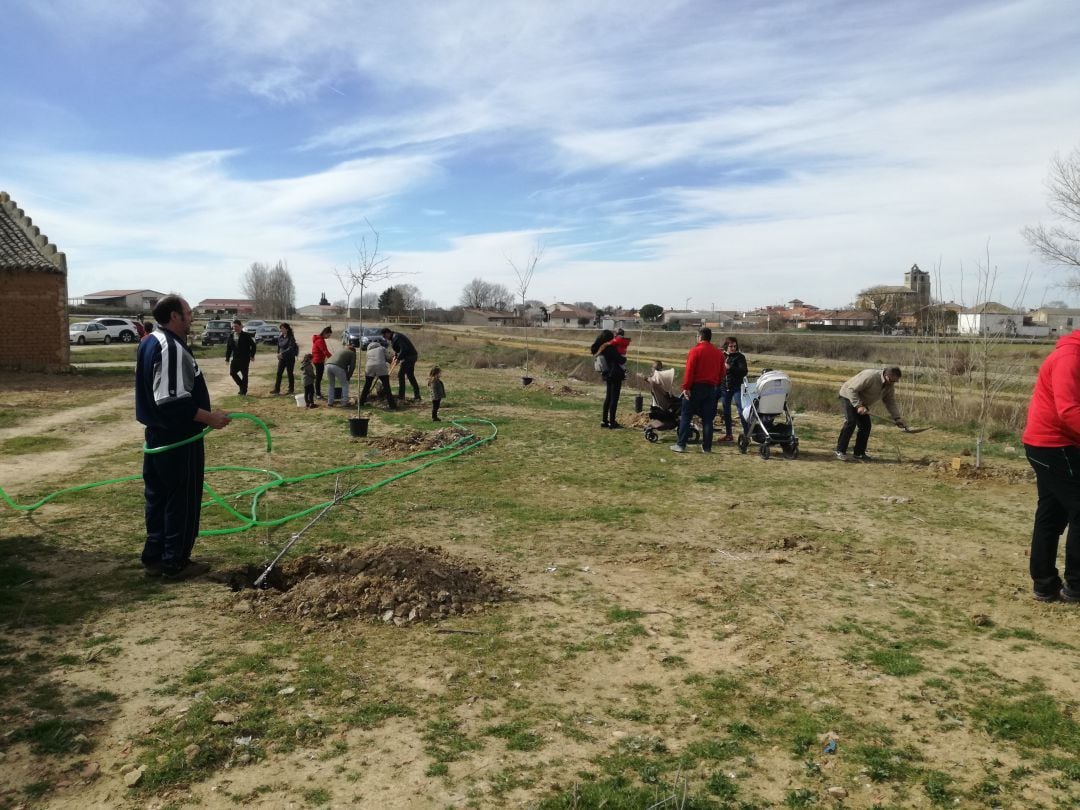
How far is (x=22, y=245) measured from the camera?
898 inches

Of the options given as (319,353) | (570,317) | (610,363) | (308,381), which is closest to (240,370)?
(319,353)

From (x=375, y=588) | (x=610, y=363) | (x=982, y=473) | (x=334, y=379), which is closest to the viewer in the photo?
(x=375, y=588)

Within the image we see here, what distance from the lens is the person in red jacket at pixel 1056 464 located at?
5293mm

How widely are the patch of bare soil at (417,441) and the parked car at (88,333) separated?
3609 centimetres

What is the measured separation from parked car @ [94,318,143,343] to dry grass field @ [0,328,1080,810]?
36401 millimetres

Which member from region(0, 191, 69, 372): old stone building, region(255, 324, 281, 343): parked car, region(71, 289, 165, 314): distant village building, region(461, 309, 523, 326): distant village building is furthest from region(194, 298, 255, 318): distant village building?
region(0, 191, 69, 372): old stone building

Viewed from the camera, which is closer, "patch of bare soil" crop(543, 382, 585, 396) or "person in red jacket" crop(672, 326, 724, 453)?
"person in red jacket" crop(672, 326, 724, 453)

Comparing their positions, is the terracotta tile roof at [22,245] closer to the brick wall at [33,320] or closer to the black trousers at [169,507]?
the brick wall at [33,320]

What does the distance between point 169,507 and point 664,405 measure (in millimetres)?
8878

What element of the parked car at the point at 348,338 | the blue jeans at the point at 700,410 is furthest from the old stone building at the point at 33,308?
the blue jeans at the point at 700,410

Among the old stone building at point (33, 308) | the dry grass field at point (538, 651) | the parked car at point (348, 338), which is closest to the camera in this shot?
the dry grass field at point (538, 651)

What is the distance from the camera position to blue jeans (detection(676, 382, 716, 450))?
11203 millimetres

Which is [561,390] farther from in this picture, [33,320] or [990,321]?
[33,320]

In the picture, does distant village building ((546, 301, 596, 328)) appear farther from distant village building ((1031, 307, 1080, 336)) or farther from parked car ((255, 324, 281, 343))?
parked car ((255, 324, 281, 343))
